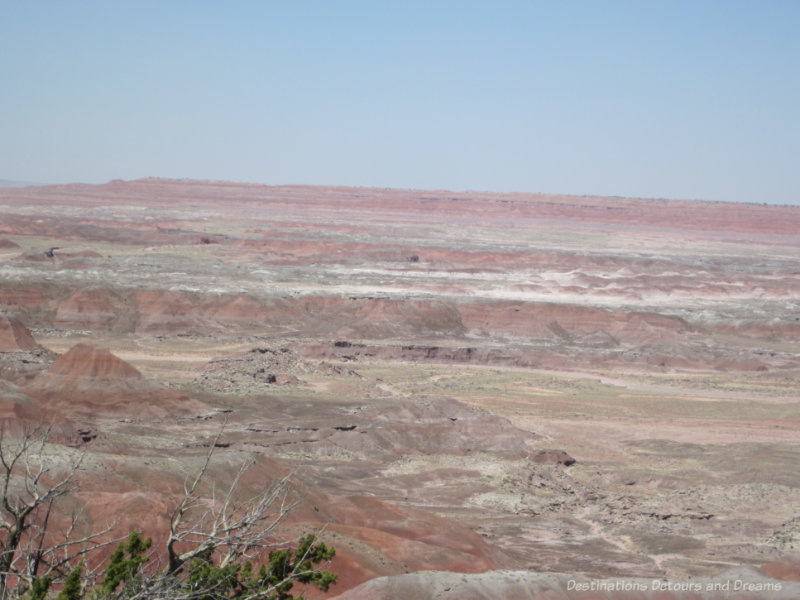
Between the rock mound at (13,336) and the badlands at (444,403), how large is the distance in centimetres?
15

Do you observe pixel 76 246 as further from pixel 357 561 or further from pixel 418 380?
pixel 357 561

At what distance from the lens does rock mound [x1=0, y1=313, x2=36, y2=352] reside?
4722 centimetres

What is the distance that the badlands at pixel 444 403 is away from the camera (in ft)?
76.2

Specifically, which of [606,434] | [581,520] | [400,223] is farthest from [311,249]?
[581,520]

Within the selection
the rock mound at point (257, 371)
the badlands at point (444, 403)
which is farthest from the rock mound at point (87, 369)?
the rock mound at point (257, 371)

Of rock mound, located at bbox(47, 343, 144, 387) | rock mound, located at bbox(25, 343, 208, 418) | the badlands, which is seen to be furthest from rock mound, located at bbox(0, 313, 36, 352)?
rock mound, located at bbox(47, 343, 144, 387)

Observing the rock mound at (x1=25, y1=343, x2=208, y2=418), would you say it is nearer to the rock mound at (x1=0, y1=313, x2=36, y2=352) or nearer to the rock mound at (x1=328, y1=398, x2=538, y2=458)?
the rock mound at (x1=328, y1=398, x2=538, y2=458)

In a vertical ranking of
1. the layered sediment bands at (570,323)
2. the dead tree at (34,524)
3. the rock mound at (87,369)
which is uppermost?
the dead tree at (34,524)

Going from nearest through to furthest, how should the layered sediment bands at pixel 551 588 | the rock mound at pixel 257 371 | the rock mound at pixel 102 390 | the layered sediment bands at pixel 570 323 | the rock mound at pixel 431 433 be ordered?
the layered sediment bands at pixel 551 588 → the rock mound at pixel 431 433 → the rock mound at pixel 102 390 → the rock mound at pixel 257 371 → the layered sediment bands at pixel 570 323

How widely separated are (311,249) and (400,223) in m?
61.9

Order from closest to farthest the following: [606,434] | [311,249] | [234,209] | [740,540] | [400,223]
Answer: [740,540], [606,434], [311,249], [400,223], [234,209]

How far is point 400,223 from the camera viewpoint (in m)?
174

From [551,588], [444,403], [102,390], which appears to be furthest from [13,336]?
[551,588]

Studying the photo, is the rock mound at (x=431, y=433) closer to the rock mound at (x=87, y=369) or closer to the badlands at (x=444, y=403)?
the badlands at (x=444, y=403)
